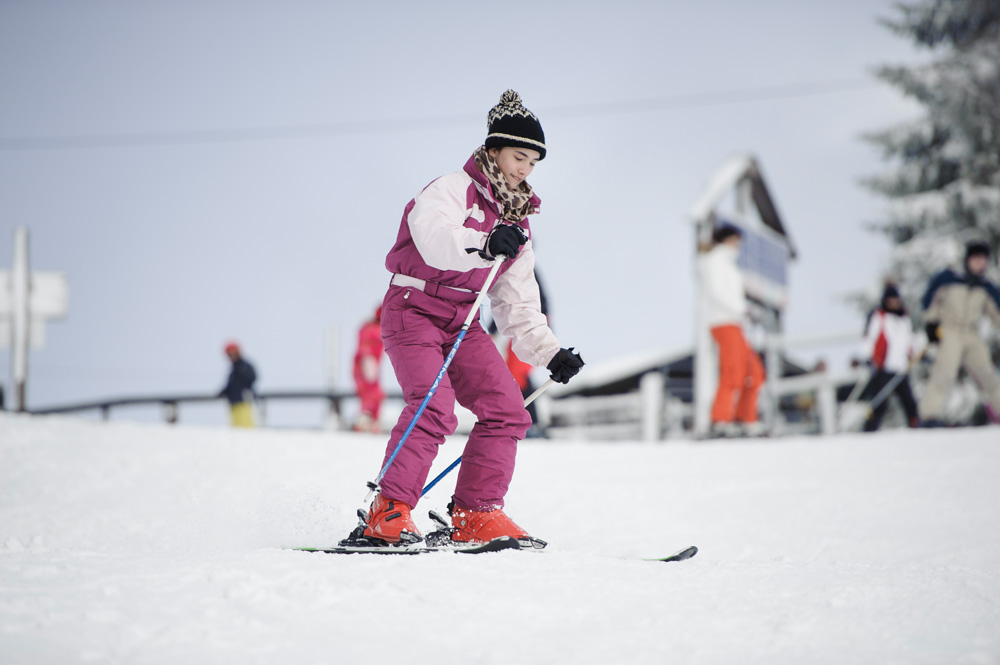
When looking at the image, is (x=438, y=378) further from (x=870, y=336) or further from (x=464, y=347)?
(x=870, y=336)

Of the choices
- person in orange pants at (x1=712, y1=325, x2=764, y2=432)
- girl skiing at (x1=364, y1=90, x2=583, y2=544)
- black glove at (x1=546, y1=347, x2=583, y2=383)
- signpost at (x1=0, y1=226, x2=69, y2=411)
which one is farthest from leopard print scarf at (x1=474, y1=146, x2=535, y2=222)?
signpost at (x1=0, y1=226, x2=69, y2=411)

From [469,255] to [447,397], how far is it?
57cm

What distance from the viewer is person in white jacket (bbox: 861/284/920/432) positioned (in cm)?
879

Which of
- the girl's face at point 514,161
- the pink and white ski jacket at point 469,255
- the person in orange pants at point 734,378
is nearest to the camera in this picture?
the pink and white ski jacket at point 469,255

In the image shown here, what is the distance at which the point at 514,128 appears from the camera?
3.32 m

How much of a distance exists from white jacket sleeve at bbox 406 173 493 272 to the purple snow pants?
24cm

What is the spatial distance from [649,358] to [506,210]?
58.7 feet

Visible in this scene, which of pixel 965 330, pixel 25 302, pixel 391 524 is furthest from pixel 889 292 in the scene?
pixel 25 302

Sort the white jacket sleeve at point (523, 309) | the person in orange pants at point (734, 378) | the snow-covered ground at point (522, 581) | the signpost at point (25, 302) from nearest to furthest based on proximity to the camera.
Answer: the snow-covered ground at point (522, 581)
the white jacket sleeve at point (523, 309)
the person in orange pants at point (734, 378)
the signpost at point (25, 302)

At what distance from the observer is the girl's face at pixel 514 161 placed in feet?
11.0

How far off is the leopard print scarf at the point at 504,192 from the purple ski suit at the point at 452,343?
31 millimetres

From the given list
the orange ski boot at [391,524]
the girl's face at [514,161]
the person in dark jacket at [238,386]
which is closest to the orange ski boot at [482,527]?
the orange ski boot at [391,524]

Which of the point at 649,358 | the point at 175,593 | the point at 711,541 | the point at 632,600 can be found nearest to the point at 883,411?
the point at 711,541

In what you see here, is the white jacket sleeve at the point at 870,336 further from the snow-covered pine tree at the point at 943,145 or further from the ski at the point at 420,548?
the snow-covered pine tree at the point at 943,145
